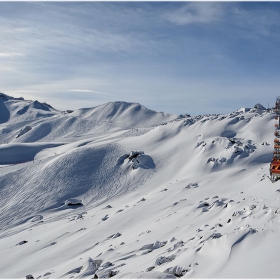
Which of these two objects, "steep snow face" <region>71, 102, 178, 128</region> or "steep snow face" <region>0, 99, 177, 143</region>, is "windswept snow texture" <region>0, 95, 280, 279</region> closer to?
"steep snow face" <region>0, 99, 177, 143</region>

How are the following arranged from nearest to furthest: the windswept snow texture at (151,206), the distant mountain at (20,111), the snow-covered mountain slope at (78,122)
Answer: the windswept snow texture at (151,206), the snow-covered mountain slope at (78,122), the distant mountain at (20,111)

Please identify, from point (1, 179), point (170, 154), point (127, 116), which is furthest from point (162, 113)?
point (1, 179)

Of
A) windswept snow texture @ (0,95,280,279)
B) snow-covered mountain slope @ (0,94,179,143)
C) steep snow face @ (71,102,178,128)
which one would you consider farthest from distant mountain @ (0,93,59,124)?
windswept snow texture @ (0,95,280,279)

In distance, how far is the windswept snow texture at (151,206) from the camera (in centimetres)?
1366

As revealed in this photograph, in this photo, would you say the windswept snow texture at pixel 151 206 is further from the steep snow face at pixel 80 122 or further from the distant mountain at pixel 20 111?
the distant mountain at pixel 20 111

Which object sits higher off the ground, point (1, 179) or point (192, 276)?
point (192, 276)

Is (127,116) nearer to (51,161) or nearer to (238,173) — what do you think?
(51,161)

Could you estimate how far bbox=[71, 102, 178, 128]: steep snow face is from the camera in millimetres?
129250

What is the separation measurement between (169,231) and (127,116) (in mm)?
114282

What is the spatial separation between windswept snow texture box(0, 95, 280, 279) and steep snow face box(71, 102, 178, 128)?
45.8m

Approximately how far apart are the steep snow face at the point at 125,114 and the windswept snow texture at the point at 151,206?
1801 inches

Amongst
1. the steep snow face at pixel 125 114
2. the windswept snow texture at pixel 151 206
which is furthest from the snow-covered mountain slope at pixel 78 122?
the windswept snow texture at pixel 151 206

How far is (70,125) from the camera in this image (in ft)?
407

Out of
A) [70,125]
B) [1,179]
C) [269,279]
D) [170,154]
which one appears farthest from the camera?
[70,125]
